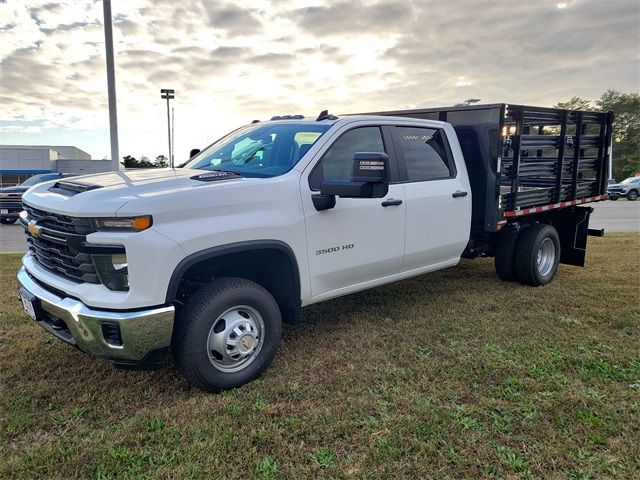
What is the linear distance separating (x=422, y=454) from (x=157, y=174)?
9.18ft

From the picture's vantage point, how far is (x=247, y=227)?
3.48 meters

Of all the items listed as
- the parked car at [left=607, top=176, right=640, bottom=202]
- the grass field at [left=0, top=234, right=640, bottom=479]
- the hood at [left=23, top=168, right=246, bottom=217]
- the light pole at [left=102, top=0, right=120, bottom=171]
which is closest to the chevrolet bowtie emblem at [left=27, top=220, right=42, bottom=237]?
the hood at [left=23, top=168, right=246, bottom=217]

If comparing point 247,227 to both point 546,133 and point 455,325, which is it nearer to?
point 455,325

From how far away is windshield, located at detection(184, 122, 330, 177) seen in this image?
13.3 feet

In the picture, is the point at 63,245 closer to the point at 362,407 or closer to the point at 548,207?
the point at 362,407

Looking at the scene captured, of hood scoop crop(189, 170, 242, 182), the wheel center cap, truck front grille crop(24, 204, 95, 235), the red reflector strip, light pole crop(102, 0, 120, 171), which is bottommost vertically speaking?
the wheel center cap

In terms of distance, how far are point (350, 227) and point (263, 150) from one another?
3.30 feet

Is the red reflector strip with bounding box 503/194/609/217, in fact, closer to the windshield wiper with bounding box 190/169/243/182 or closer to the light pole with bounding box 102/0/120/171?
the windshield wiper with bounding box 190/169/243/182

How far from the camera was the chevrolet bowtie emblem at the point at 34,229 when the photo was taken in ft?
11.6

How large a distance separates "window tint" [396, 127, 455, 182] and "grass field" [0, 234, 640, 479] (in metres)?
1.47

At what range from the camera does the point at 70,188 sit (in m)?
3.54

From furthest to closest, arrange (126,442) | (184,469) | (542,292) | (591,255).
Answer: (591,255)
(542,292)
(126,442)
(184,469)

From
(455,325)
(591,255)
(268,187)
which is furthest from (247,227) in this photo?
(591,255)

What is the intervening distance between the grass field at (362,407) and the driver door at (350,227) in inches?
24.6
